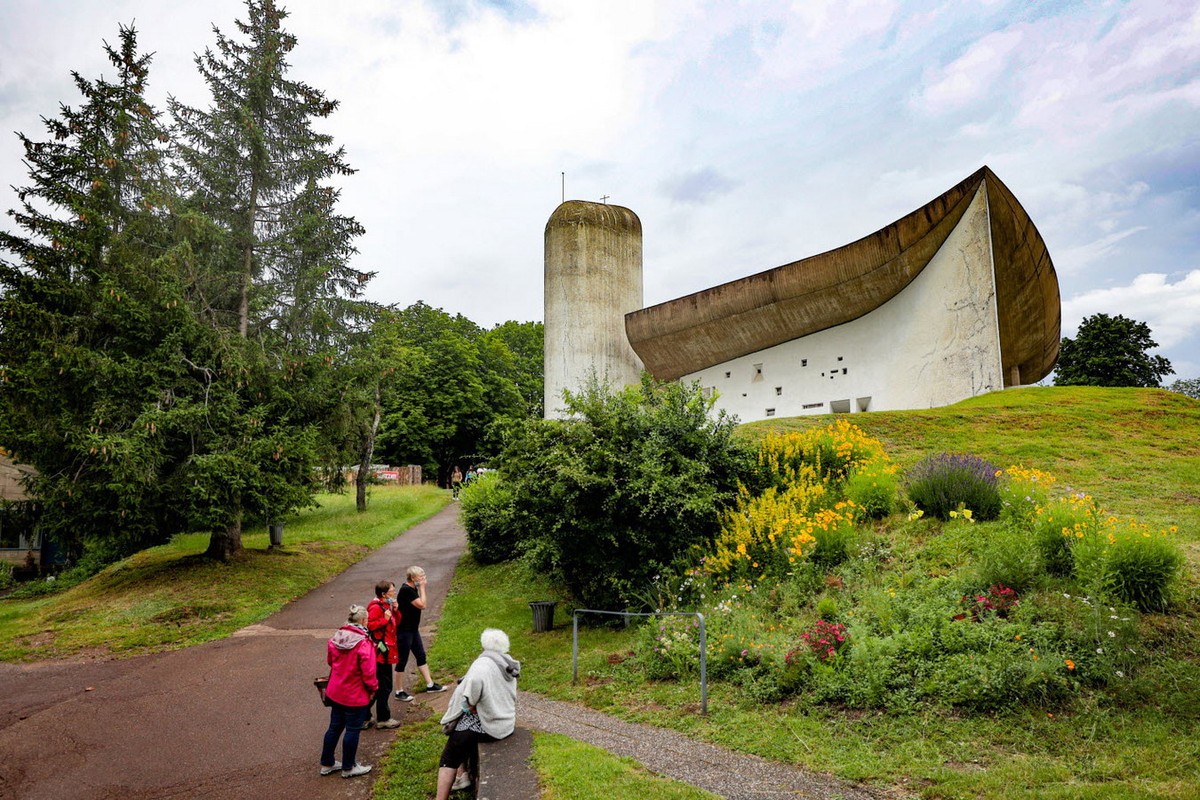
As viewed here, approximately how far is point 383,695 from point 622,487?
14.0 ft

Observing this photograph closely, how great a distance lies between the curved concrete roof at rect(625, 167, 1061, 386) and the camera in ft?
75.5

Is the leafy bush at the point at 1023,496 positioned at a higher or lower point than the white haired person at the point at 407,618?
higher

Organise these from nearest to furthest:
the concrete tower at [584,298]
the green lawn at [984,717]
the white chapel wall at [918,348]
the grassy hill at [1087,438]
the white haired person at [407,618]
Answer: the green lawn at [984,717]
the white haired person at [407,618]
the grassy hill at [1087,438]
the white chapel wall at [918,348]
the concrete tower at [584,298]

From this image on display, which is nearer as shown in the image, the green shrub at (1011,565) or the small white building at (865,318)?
the green shrub at (1011,565)

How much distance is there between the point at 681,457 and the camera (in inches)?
394

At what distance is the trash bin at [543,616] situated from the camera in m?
10.6

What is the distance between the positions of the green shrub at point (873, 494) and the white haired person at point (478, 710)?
611cm

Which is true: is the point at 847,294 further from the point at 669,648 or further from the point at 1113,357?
the point at 1113,357

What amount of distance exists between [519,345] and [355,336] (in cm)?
3304

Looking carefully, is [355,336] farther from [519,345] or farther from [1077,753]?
[519,345]

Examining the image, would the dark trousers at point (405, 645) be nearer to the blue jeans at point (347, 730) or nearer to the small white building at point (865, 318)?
the blue jeans at point (347, 730)

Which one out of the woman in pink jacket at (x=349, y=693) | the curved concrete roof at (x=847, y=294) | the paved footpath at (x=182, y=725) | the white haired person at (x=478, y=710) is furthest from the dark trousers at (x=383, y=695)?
the curved concrete roof at (x=847, y=294)

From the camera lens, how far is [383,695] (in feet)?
22.6

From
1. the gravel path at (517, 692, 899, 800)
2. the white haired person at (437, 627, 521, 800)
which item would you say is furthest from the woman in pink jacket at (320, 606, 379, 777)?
the gravel path at (517, 692, 899, 800)
